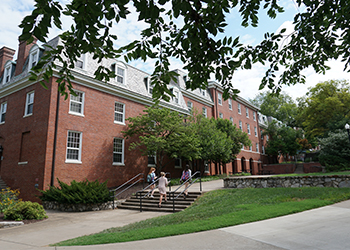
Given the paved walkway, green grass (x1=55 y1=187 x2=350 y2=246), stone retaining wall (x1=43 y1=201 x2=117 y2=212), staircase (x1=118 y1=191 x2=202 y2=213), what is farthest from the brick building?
green grass (x1=55 y1=187 x2=350 y2=246)

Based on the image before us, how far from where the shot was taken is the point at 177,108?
25.8 meters

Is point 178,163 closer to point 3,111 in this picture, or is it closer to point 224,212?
point 3,111

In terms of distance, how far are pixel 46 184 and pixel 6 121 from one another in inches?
302

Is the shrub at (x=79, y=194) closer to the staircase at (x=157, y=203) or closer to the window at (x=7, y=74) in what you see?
the staircase at (x=157, y=203)

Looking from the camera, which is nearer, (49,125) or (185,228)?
(185,228)

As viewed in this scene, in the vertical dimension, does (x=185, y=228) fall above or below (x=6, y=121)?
below

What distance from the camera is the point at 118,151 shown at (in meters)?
20.0

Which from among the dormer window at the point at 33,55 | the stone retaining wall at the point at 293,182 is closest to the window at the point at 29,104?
the dormer window at the point at 33,55

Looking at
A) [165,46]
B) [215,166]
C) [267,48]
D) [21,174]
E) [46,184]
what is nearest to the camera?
[165,46]

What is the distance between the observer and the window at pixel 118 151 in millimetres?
19688

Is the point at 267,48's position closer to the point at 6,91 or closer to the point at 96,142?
the point at 96,142

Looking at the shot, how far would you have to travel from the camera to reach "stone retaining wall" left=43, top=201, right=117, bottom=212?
1299 centimetres

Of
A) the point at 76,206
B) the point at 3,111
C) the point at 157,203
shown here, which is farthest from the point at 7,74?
the point at 157,203

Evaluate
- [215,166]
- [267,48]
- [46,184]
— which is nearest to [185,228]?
[267,48]
